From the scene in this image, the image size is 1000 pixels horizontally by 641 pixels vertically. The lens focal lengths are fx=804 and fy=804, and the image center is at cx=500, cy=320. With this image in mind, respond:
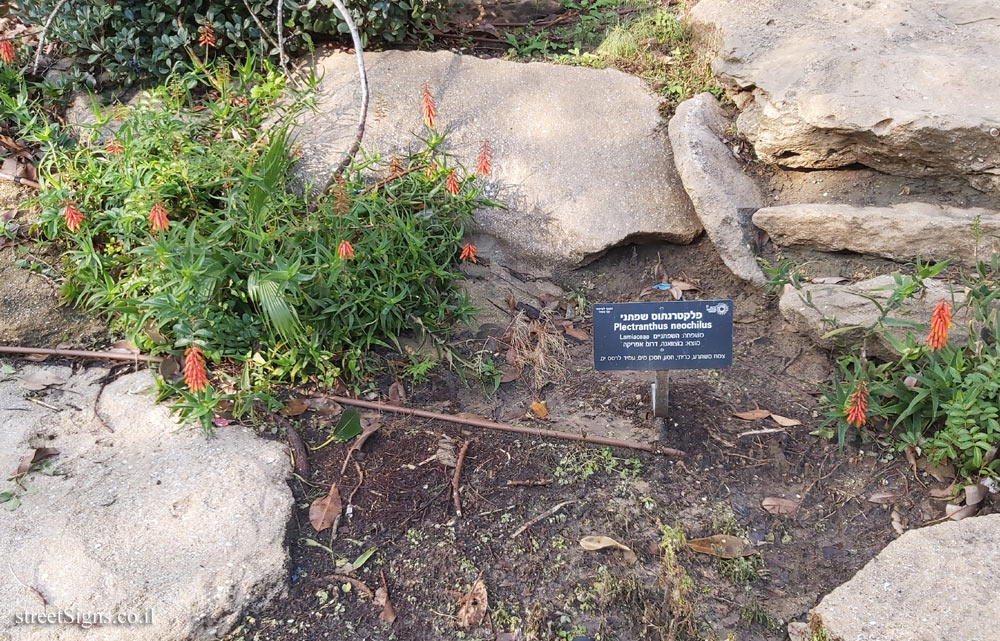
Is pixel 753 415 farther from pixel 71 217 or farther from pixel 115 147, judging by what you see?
pixel 115 147

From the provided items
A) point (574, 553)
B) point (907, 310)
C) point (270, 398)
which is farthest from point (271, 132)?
point (907, 310)

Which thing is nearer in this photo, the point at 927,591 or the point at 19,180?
the point at 927,591

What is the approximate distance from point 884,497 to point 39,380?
347 centimetres

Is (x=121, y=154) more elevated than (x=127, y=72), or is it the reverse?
(x=127, y=72)

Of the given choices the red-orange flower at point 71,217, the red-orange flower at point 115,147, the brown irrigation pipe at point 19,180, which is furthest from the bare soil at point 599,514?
the brown irrigation pipe at point 19,180

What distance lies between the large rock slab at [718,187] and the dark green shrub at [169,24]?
170cm

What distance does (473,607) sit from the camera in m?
2.60

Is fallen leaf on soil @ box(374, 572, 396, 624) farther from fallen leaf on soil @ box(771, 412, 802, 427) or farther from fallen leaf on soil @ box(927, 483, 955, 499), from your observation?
fallen leaf on soil @ box(927, 483, 955, 499)

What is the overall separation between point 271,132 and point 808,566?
118 inches

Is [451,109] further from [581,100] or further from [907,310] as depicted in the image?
[907,310]

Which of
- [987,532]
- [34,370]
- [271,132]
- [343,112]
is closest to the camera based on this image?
[987,532]

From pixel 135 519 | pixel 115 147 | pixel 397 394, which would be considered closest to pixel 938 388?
pixel 397 394

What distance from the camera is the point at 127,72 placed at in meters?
4.54

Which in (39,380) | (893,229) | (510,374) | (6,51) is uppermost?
(6,51)
